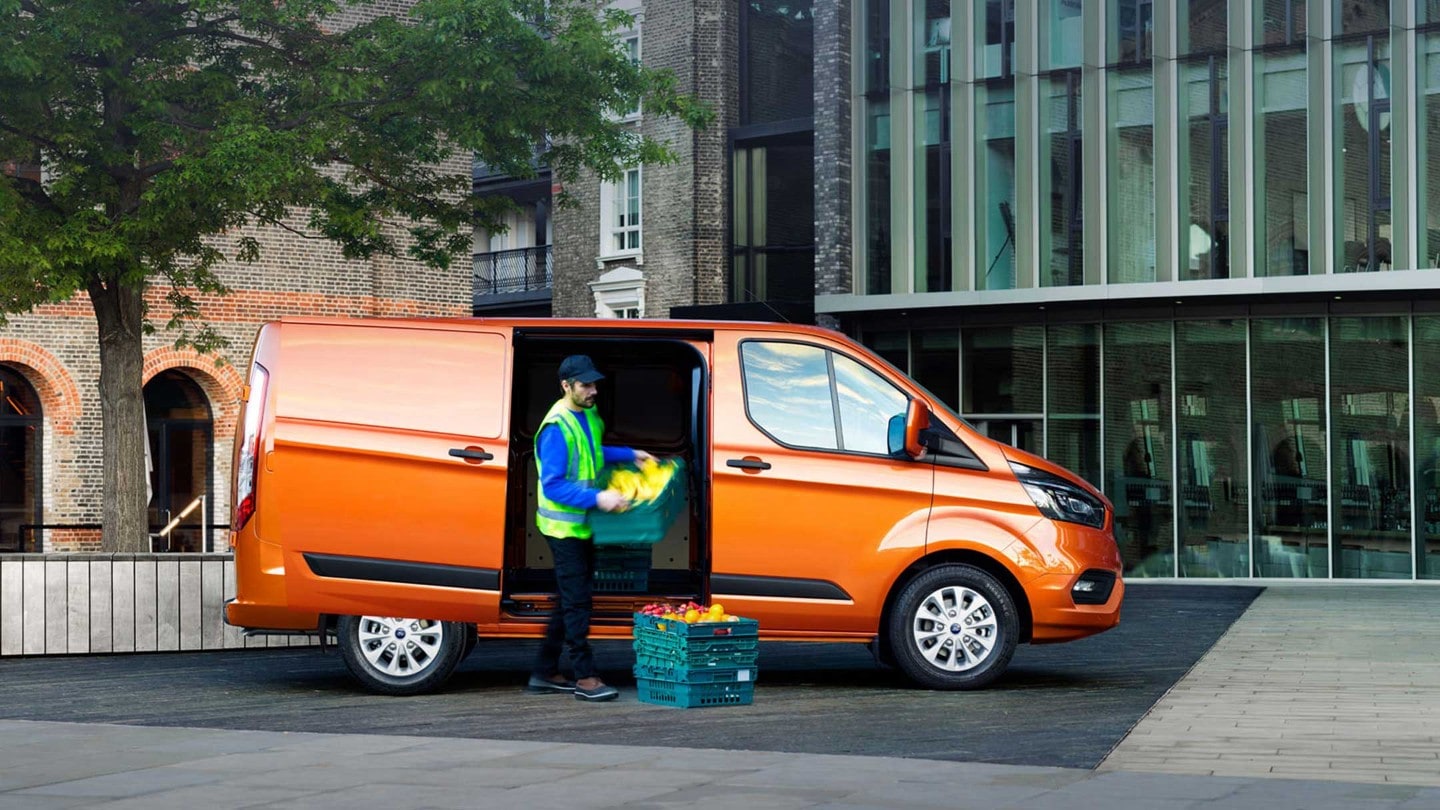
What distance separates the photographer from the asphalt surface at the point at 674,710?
879 centimetres

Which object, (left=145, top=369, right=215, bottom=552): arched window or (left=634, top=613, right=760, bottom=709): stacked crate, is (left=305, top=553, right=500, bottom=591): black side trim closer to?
(left=634, top=613, right=760, bottom=709): stacked crate

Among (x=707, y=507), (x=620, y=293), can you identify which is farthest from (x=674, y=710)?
(x=620, y=293)

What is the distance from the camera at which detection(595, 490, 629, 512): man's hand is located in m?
10.3

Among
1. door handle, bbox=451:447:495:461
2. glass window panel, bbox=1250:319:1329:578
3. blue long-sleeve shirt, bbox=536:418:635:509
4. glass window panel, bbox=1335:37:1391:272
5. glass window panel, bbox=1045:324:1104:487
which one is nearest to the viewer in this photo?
blue long-sleeve shirt, bbox=536:418:635:509

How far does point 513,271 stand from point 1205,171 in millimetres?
23925

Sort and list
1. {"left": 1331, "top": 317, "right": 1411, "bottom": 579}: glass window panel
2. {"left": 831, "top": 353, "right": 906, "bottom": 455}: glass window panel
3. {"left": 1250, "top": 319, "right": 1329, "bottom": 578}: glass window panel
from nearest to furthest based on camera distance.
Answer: {"left": 831, "top": 353, "right": 906, "bottom": 455}: glass window panel
{"left": 1331, "top": 317, "right": 1411, "bottom": 579}: glass window panel
{"left": 1250, "top": 319, "right": 1329, "bottom": 578}: glass window panel

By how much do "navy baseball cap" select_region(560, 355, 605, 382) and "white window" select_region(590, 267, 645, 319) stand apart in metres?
22.3

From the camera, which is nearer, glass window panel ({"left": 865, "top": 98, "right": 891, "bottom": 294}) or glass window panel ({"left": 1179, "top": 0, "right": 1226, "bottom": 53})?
glass window panel ({"left": 1179, "top": 0, "right": 1226, "bottom": 53})

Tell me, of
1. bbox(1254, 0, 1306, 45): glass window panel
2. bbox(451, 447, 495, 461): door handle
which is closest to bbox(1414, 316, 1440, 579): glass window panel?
bbox(1254, 0, 1306, 45): glass window panel

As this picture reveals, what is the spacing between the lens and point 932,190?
26.4 meters

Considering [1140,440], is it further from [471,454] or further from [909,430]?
[471,454]

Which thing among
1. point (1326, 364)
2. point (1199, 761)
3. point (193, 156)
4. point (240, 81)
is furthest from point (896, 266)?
point (1199, 761)

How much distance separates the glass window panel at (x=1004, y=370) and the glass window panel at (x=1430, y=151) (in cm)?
509

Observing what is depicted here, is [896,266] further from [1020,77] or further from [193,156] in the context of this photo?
[193,156]
